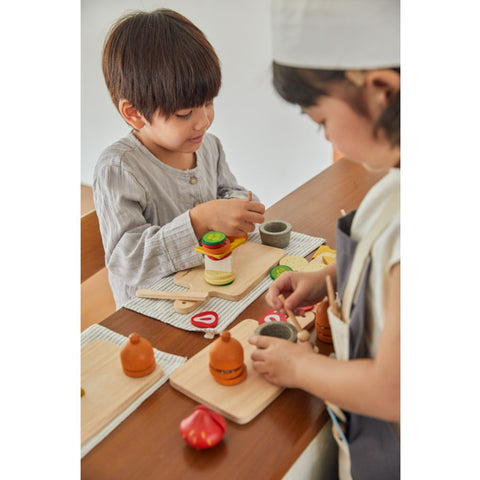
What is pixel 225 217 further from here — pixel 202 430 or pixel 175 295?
pixel 202 430

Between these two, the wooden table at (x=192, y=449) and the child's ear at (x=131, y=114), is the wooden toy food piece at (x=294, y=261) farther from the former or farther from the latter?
the child's ear at (x=131, y=114)

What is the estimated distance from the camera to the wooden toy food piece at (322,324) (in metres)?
0.54

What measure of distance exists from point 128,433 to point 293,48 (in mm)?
348

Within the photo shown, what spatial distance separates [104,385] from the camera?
495 millimetres

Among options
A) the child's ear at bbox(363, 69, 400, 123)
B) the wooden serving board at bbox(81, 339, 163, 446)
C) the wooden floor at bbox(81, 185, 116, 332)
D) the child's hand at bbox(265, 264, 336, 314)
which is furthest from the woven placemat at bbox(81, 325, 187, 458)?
the wooden floor at bbox(81, 185, 116, 332)

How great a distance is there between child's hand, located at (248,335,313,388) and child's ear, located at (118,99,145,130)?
400 millimetres

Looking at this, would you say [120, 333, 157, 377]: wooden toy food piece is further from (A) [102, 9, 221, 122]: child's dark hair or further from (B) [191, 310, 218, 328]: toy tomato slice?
(A) [102, 9, 221, 122]: child's dark hair

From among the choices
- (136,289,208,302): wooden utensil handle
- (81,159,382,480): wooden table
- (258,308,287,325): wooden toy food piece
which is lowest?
(81,159,382,480): wooden table

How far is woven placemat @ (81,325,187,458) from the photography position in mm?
447
